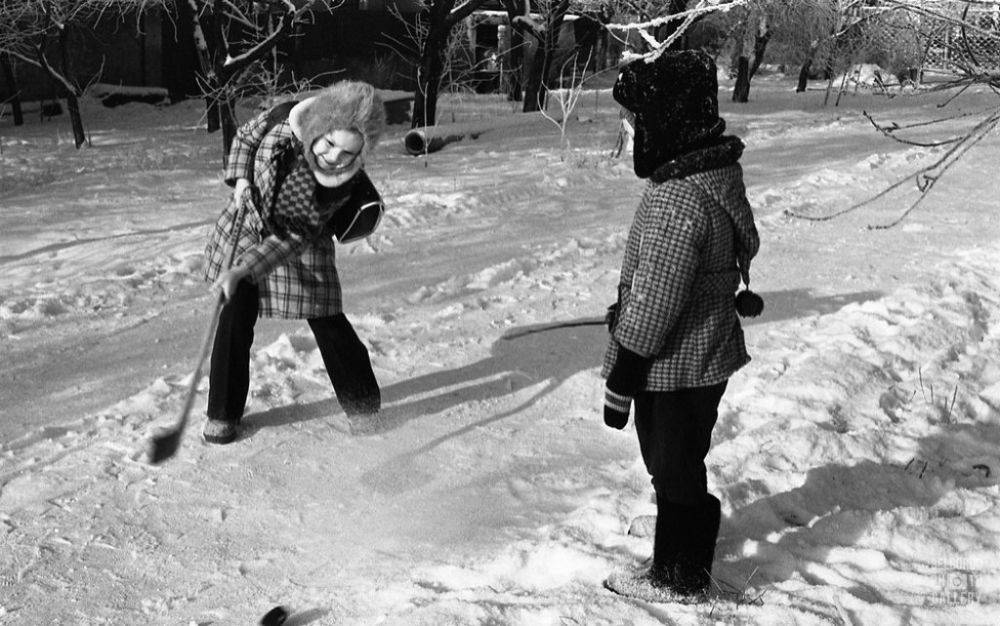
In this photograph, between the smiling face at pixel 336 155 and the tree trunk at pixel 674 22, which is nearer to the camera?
the smiling face at pixel 336 155

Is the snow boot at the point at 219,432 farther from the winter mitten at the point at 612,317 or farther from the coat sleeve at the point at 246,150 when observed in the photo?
the winter mitten at the point at 612,317

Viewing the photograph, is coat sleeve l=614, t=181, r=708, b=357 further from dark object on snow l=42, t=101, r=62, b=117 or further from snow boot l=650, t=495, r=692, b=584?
dark object on snow l=42, t=101, r=62, b=117

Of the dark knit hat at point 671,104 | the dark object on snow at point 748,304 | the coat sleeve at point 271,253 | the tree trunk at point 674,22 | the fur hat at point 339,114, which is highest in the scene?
the tree trunk at point 674,22

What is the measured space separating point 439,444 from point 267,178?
138 cm

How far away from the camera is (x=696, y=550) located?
3.02 m

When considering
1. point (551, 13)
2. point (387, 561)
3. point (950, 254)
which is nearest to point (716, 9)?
point (387, 561)

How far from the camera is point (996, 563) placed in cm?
339

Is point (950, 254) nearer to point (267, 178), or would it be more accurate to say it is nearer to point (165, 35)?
point (267, 178)

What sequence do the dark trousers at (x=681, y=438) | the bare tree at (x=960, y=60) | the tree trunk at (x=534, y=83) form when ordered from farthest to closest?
the tree trunk at (x=534, y=83) → the bare tree at (x=960, y=60) → the dark trousers at (x=681, y=438)

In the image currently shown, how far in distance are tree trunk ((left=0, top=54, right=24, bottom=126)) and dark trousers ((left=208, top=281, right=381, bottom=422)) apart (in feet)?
58.5

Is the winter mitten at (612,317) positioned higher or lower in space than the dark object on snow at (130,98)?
higher

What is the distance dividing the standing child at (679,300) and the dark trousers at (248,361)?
5.64 feet

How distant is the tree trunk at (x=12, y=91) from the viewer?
64.7 feet

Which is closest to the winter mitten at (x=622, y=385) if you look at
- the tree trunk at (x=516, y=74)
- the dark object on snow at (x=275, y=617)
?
the dark object on snow at (x=275, y=617)
